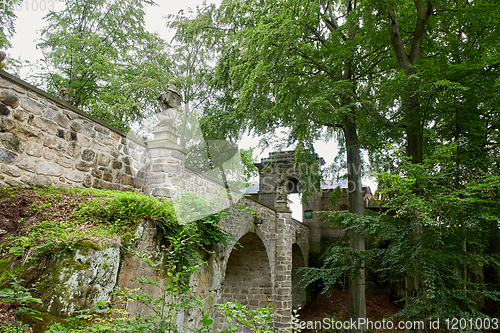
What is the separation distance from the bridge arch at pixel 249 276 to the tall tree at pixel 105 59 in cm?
A: 632

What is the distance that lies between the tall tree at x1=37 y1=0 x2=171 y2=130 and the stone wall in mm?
6139

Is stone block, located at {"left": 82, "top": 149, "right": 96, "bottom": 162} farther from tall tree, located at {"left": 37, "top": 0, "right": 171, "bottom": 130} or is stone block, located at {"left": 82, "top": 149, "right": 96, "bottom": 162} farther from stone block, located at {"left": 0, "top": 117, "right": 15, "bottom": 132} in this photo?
tall tree, located at {"left": 37, "top": 0, "right": 171, "bottom": 130}

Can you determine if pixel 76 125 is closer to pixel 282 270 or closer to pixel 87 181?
pixel 87 181

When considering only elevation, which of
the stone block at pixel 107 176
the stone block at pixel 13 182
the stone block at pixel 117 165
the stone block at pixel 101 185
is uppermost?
the stone block at pixel 117 165

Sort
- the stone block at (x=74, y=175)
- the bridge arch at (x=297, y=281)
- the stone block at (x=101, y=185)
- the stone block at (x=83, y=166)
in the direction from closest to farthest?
the stone block at (x=74, y=175) < the stone block at (x=83, y=166) < the stone block at (x=101, y=185) < the bridge arch at (x=297, y=281)

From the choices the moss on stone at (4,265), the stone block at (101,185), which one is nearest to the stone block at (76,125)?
the stone block at (101,185)

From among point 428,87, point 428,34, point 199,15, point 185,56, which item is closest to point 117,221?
point 428,87

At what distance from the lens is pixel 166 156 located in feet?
16.3

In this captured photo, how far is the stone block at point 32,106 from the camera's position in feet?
11.7

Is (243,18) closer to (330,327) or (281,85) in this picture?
(281,85)

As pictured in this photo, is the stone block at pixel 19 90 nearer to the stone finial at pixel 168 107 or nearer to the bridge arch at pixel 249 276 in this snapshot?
the stone finial at pixel 168 107

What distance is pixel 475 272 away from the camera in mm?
8945

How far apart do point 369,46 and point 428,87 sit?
327 cm

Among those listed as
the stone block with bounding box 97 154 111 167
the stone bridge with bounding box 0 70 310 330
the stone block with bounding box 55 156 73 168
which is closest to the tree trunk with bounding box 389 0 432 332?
the stone bridge with bounding box 0 70 310 330
